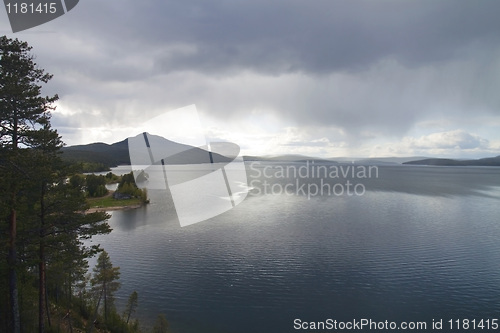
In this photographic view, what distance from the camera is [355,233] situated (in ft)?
158

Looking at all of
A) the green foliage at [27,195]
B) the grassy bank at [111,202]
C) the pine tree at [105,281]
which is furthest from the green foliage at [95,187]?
the green foliage at [27,195]

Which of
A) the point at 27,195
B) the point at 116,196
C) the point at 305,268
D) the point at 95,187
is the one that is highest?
the point at 27,195

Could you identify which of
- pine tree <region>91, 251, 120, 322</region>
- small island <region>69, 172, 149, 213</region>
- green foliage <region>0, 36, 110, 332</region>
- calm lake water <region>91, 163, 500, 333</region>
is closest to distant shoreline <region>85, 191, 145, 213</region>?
small island <region>69, 172, 149, 213</region>

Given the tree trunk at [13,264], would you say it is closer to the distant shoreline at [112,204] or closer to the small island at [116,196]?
the distant shoreline at [112,204]

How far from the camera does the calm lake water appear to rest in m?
25.6

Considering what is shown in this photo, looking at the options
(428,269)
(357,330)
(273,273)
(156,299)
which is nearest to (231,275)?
(273,273)

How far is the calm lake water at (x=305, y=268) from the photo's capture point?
25.6 meters

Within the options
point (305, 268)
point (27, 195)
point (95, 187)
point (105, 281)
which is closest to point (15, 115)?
point (27, 195)

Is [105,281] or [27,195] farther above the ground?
[27,195]

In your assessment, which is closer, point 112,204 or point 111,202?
point 112,204

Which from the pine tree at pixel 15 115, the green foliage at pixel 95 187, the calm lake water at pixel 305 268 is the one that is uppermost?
the pine tree at pixel 15 115

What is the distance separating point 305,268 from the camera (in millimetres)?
33969

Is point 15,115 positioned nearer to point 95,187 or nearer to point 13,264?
point 13,264

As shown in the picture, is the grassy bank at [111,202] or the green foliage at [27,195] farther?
the grassy bank at [111,202]
